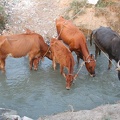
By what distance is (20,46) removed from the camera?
1098 centimetres

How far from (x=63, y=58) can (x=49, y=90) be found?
1.17 metres

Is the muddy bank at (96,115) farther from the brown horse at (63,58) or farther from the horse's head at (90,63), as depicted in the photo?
the horse's head at (90,63)

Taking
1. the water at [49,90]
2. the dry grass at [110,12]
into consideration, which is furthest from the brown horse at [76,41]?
the dry grass at [110,12]

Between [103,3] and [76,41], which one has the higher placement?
[103,3]

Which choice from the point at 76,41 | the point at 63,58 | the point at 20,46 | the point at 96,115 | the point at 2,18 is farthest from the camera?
the point at 2,18

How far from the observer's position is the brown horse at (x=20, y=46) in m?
10.8

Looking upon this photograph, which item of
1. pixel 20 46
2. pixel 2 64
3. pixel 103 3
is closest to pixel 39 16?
pixel 103 3

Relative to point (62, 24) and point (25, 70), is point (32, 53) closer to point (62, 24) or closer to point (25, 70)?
point (25, 70)

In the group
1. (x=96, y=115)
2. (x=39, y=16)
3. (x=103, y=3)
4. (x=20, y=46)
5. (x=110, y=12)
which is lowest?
(x=96, y=115)

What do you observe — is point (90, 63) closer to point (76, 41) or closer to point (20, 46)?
point (76, 41)

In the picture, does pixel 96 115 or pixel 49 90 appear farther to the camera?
pixel 49 90

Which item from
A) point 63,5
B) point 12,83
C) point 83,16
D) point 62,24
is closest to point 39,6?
point 63,5

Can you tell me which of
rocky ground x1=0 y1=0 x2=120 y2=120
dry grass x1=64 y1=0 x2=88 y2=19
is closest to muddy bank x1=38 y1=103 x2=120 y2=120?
rocky ground x1=0 y1=0 x2=120 y2=120

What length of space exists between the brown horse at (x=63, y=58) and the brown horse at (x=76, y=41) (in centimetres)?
63
